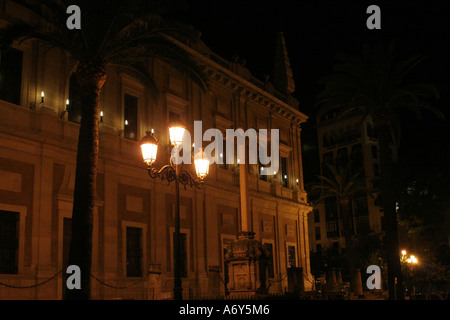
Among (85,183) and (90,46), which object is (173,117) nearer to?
(90,46)

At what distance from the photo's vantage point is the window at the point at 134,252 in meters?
21.9

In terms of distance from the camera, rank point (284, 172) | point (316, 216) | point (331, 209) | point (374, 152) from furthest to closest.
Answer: point (316, 216), point (331, 209), point (374, 152), point (284, 172)

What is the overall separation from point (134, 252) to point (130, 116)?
618 centimetres

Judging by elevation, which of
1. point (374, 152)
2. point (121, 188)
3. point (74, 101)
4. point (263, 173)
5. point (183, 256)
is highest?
point (374, 152)

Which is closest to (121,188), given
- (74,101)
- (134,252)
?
(134,252)

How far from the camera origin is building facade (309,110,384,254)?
64.6 metres

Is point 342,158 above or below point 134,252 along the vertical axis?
above

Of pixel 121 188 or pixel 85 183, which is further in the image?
pixel 121 188

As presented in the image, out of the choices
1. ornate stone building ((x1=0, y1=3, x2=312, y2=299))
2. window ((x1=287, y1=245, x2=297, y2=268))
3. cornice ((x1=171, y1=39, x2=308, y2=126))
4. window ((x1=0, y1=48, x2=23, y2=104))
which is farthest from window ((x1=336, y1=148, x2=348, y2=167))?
window ((x1=0, y1=48, x2=23, y2=104))

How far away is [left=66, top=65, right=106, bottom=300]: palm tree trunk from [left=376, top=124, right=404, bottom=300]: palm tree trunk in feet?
39.9

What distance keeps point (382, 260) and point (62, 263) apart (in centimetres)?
2955

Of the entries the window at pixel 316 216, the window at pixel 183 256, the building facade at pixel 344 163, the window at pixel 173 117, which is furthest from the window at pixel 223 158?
the window at pixel 316 216

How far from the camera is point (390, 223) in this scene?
20.5m

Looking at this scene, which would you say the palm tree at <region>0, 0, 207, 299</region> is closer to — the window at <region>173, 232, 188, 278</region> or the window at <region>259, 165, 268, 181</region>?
the window at <region>173, 232, 188, 278</region>
